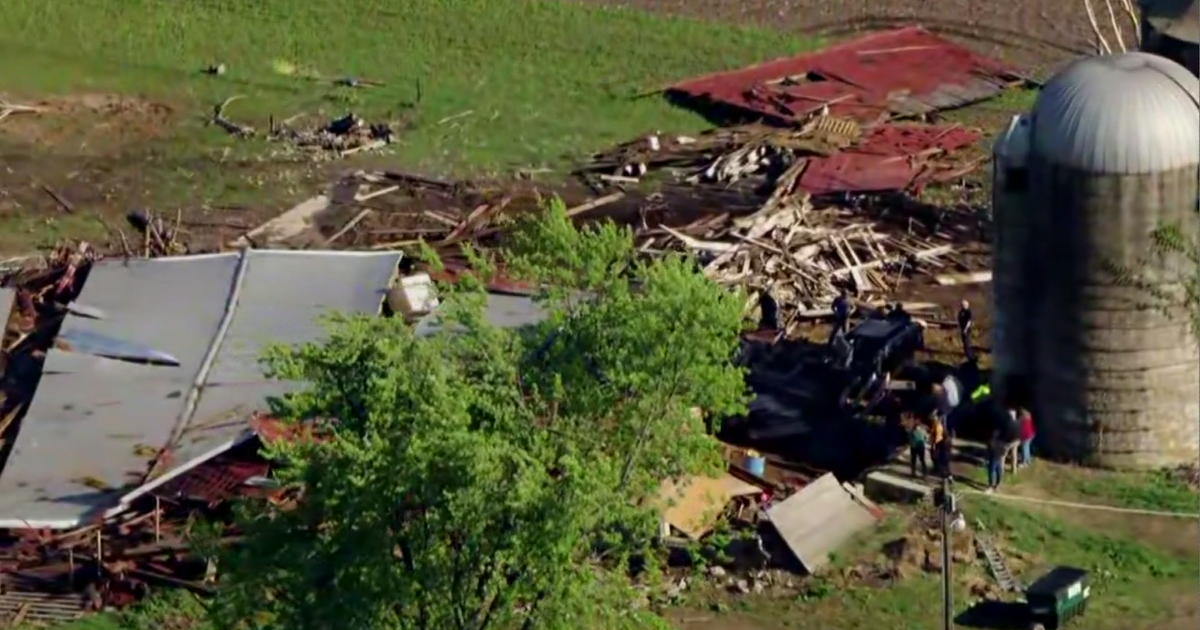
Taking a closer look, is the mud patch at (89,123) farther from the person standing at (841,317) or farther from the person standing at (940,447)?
the person standing at (940,447)

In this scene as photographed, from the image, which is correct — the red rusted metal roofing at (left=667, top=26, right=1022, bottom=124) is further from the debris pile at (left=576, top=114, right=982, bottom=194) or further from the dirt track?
the dirt track

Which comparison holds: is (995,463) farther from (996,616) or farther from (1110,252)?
(996,616)

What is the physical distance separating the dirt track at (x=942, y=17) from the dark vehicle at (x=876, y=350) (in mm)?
15134

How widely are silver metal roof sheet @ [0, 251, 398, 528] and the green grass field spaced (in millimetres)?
8206

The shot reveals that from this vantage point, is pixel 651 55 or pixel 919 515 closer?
pixel 919 515

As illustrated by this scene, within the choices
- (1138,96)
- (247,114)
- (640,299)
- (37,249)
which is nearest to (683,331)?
(640,299)

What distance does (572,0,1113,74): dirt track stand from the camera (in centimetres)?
4878

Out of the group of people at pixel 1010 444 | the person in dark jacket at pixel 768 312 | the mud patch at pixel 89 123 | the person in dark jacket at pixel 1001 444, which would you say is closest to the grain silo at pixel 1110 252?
the group of people at pixel 1010 444

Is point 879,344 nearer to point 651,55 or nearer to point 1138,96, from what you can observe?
point 1138,96

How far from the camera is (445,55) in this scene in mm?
48250

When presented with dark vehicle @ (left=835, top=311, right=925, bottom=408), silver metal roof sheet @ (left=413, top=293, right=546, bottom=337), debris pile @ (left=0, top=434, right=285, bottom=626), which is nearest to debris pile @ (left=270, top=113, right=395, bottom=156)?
silver metal roof sheet @ (left=413, top=293, right=546, bottom=337)

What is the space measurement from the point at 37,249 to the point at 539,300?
1621 cm

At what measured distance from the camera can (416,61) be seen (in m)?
48.0

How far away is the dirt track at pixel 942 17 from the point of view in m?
48.8
